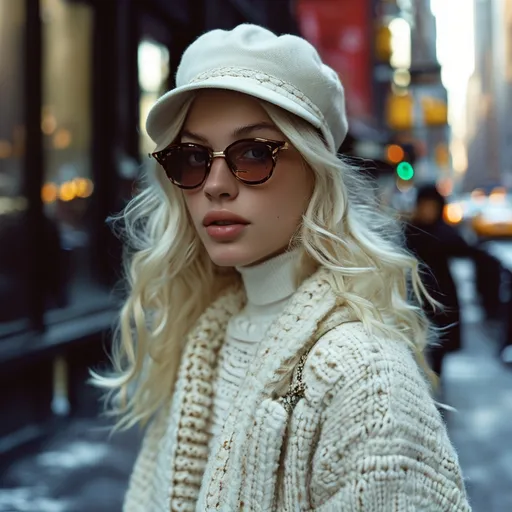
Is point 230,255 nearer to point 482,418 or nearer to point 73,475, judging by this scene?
point 73,475

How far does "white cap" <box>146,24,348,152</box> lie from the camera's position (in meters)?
1.64

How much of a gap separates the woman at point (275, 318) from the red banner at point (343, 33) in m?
15.8

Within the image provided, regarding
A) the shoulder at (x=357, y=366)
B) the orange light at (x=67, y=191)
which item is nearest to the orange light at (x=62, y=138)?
the orange light at (x=67, y=191)

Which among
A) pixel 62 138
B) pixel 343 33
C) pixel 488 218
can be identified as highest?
pixel 343 33

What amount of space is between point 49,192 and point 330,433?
248 inches

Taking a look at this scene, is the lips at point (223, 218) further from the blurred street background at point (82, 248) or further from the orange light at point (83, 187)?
the orange light at point (83, 187)

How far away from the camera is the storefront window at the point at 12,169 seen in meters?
6.41

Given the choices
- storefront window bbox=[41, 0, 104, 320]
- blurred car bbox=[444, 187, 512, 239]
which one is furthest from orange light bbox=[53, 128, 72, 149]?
blurred car bbox=[444, 187, 512, 239]

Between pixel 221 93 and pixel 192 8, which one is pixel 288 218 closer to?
pixel 221 93

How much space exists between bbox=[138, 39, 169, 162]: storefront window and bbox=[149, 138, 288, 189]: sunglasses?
23.7 ft

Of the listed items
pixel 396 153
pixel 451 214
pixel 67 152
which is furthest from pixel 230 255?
pixel 451 214

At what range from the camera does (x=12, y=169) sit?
21.5ft

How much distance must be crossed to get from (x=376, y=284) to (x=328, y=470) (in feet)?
1.69

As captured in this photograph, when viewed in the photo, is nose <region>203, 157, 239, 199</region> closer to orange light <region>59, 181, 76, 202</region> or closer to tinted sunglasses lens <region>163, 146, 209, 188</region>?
tinted sunglasses lens <region>163, 146, 209, 188</region>
